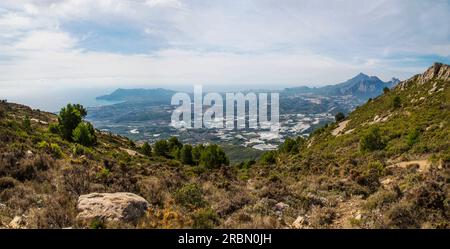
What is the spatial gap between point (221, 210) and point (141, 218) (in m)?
3.07

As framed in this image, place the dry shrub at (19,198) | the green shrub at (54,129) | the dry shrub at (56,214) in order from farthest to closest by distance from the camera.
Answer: the green shrub at (54,129), the dry shrub at (19,198), the dry shrub at (56,214)

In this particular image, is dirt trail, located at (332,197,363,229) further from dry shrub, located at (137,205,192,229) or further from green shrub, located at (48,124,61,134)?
green shrub, located at (48,124,61,134)

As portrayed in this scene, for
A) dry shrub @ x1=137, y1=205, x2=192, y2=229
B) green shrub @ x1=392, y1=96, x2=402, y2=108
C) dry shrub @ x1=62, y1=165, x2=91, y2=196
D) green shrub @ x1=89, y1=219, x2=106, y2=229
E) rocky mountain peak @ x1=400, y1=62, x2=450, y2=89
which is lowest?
dry shrub @ x1=137, y1=205, x2=192, y2=229

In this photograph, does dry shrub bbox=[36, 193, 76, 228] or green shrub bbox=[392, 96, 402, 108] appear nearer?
dry shrub bbox=[36, 193, 76, 228]

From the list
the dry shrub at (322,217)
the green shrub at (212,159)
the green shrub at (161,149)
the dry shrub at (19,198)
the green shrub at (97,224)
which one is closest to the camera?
the green shrub at (97,224)

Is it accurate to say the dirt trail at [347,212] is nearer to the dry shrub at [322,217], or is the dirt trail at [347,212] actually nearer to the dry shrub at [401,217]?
the dry shrub at [322,217]

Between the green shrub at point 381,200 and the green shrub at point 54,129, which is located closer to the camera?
the green shrub at point 381,200

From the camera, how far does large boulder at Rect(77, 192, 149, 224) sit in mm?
9859

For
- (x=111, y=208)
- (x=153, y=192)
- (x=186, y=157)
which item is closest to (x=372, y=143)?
(x=153, y=192)

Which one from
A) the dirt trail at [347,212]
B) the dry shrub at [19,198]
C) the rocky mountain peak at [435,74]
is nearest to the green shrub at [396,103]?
the rocky mountain peak at [435,74]

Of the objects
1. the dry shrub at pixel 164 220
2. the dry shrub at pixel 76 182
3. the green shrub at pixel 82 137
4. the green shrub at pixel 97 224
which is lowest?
the green shrub at pixel 82 137

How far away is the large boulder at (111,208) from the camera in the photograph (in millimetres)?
9859

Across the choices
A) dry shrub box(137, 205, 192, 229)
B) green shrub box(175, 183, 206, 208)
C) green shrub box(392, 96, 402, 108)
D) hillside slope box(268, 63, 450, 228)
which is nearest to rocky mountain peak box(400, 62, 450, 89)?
green shrub box(392, 96, 402, 108)
